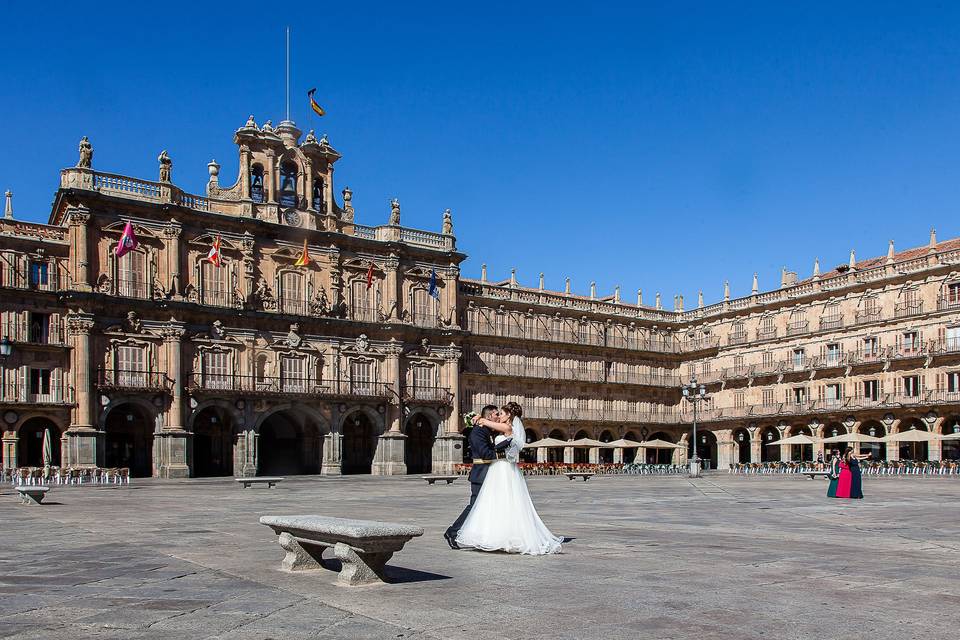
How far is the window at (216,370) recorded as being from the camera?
5100 cm

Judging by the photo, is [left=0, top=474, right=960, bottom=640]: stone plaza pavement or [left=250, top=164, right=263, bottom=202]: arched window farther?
[left=250, top=164, right=263, bottom=202]: arched window

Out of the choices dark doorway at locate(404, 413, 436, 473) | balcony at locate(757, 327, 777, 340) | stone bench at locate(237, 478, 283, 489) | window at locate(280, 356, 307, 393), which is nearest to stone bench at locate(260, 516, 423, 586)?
stone bench at locate(237, 478, 283, 489)

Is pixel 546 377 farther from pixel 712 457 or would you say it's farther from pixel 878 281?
pixel 878 281

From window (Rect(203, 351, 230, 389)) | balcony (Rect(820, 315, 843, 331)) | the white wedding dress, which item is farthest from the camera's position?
balcony (Rect(820, 315, 843, 331))

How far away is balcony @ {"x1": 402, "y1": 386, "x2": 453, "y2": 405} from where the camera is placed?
58.2 meters

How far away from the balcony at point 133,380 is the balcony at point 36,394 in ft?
5.30

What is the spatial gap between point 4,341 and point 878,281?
51191 millimetres

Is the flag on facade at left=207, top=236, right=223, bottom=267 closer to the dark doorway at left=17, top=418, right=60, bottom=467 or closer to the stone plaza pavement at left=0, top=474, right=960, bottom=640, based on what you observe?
the dark doorway at left=17, top=418, right=60, bottom=467

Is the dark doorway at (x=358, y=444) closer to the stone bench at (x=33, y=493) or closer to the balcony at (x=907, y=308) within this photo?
the balcony at (x=907, y=308)

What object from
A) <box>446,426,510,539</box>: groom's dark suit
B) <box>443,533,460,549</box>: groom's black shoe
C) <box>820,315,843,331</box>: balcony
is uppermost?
<box>820,315,843,331</box>: balcony

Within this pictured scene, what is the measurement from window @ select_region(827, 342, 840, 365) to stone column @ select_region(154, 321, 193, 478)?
4127 cm

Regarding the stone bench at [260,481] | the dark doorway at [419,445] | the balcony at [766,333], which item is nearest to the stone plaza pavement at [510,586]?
the stone bench at [260,481]

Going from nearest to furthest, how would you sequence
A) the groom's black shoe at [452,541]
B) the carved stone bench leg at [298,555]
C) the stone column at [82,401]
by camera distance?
1. the carved stone bench leg at [298,555]
2. the groom's black shoe at [452,541]
3. the stone column at [82,401]

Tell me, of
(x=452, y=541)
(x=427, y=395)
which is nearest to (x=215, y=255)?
(x=427, y=395)
